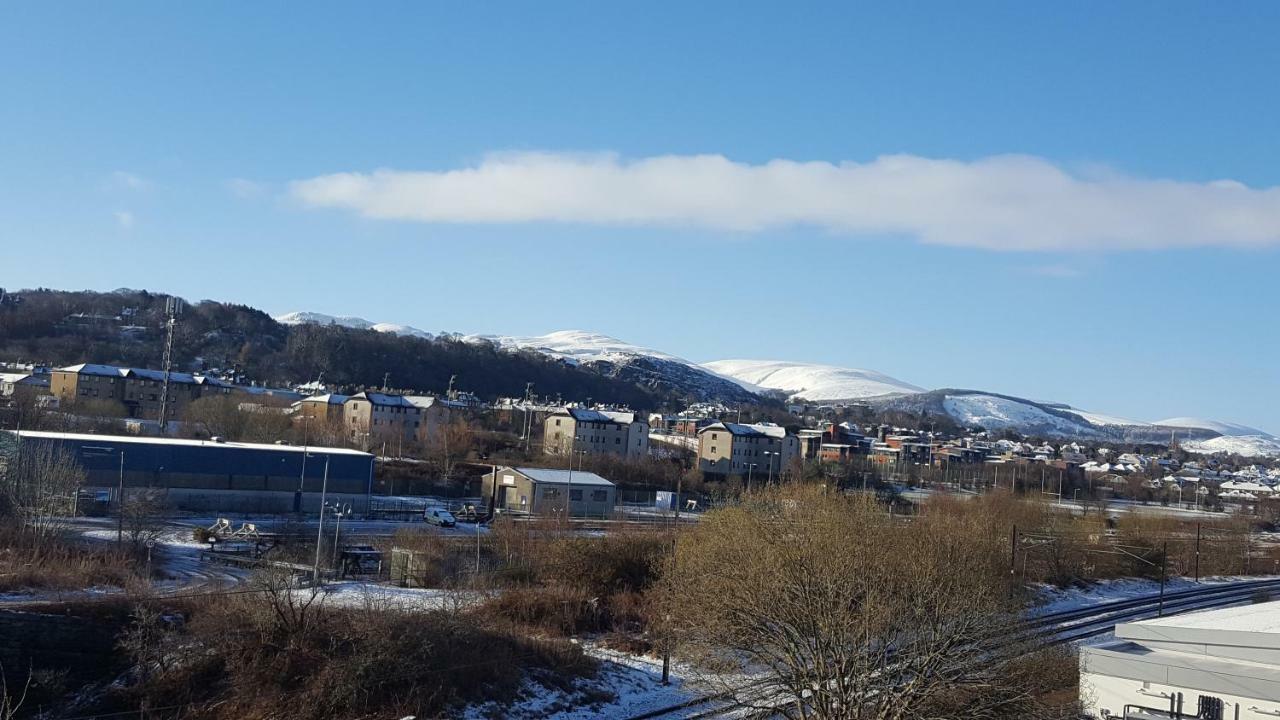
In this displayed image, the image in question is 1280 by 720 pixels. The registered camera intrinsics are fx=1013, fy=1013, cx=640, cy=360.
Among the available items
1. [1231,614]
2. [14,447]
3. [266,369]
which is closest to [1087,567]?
[1231,614]

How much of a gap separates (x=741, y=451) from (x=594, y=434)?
982 centimetres

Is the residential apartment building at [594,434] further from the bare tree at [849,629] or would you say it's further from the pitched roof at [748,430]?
the bare tree at [849,629]

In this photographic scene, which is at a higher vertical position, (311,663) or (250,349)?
(250,349)

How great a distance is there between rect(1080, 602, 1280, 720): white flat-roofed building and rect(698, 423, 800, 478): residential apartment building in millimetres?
48817

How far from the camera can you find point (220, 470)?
123ft

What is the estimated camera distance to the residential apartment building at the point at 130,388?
65.8m

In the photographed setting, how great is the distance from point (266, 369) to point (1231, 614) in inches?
3840

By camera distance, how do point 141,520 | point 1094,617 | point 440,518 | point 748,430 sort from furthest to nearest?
point 748,430
point 440,518
point 1094,617
point 141,520

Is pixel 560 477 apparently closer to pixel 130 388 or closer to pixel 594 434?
pixel 594 434

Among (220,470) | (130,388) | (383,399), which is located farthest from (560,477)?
(130,388)

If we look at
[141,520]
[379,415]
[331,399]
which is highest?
[331,399]

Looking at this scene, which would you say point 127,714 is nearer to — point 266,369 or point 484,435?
point 484,435

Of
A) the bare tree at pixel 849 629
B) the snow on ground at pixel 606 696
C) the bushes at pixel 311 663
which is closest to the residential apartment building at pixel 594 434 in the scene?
the snow on ground at pixel 606 696

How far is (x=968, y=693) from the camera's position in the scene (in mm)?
13102
